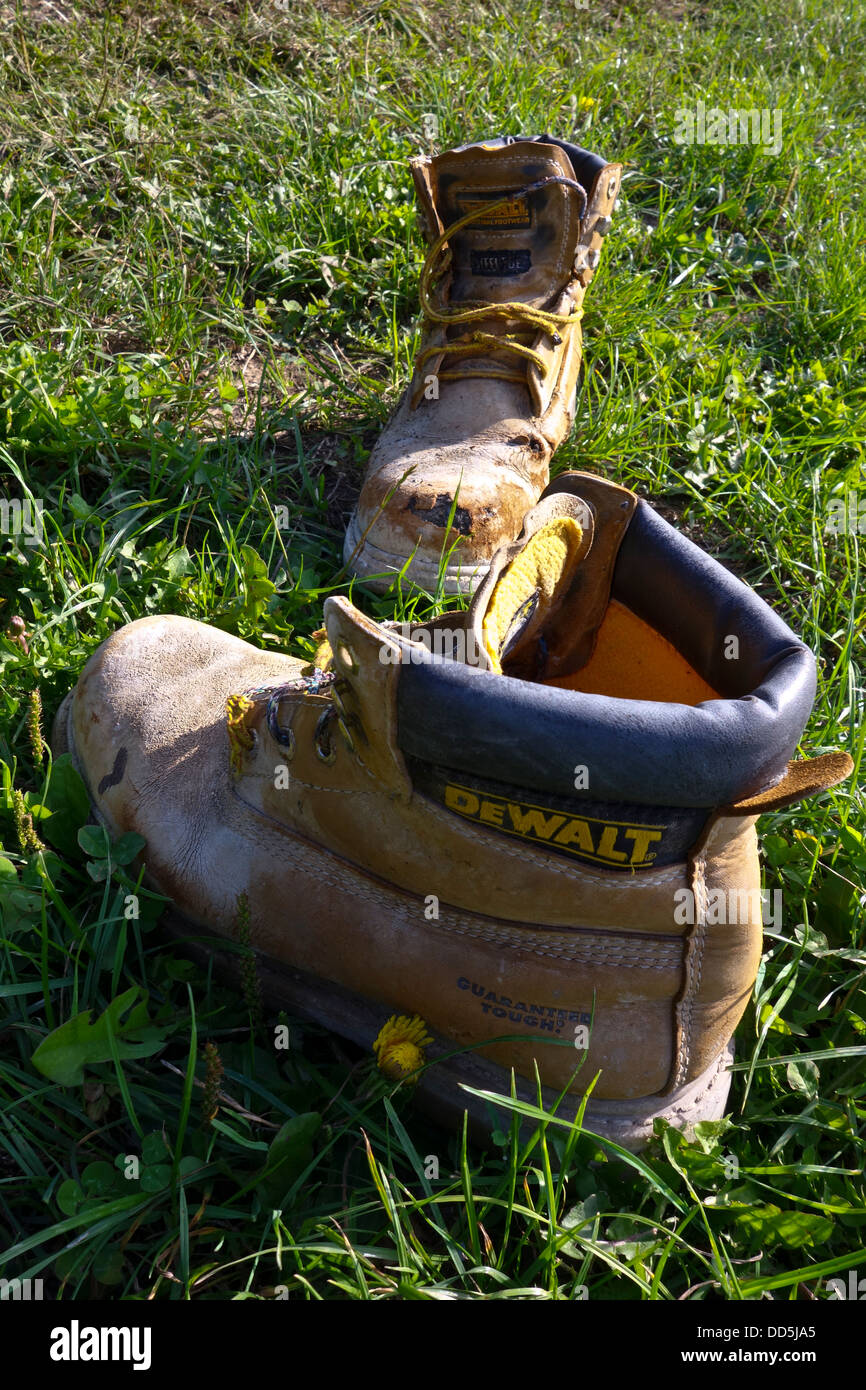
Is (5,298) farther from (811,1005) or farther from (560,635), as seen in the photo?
(811,1005)

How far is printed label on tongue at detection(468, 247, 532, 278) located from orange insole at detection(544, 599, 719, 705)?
1648 millimetres

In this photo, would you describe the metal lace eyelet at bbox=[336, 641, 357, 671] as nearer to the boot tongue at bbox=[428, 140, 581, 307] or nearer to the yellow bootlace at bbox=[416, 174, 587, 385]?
the yellow bootlace at bbox=[416, 174, 587, 385]

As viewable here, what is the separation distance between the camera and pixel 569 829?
1312mm

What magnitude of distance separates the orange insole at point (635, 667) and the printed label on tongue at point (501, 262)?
5.41ft

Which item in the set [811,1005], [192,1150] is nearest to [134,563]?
[192,1150]

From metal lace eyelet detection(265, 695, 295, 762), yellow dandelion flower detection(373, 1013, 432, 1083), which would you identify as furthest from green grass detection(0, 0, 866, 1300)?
metal lace eyelet detection(265, 695, 295, 762)

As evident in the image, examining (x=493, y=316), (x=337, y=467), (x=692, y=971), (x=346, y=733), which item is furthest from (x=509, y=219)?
(x=692, y=971)

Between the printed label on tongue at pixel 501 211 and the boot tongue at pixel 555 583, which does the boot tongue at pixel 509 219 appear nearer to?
the printed label on tongue at pixel 501 211

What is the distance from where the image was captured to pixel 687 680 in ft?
5.11

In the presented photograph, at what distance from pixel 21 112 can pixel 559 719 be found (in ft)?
11.8

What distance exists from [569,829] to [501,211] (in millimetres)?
2166

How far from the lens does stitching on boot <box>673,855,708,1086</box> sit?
1336mm

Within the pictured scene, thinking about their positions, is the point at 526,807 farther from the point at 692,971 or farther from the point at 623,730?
the point at 692,971

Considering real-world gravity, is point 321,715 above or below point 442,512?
below
